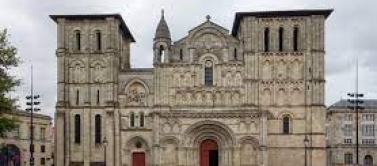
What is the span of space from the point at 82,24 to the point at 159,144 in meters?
15.1

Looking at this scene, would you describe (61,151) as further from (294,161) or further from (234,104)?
(294,161)

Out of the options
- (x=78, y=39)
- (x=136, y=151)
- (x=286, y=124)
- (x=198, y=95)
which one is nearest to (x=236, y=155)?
(x=286, y=124)

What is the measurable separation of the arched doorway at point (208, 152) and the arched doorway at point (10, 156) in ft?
92.8

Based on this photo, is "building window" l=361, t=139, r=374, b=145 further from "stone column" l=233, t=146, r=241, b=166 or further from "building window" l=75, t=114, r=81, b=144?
"building window" l=75, t=114, r=81, b=144

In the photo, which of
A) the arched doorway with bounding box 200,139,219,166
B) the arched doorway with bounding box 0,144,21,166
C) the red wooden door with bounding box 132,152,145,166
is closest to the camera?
the arched doorway with bounding box 200,139,219,166

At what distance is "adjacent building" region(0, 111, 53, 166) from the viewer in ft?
272

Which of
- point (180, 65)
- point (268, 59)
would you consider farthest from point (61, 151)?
point (268, 59)

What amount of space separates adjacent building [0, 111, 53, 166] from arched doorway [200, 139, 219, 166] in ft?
89.3

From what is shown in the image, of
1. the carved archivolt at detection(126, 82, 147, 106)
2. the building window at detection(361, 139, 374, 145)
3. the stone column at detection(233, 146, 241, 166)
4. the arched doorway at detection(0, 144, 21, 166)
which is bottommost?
the arched doorway at detection(0, 144, 21, 166)

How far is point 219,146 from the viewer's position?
61750 mm

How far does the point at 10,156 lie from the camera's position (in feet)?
271

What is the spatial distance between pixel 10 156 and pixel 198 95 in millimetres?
33478

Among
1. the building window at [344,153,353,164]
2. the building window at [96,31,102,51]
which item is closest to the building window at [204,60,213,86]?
the building window at [96,31,102,51]

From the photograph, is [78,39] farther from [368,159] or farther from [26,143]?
[368,159]
